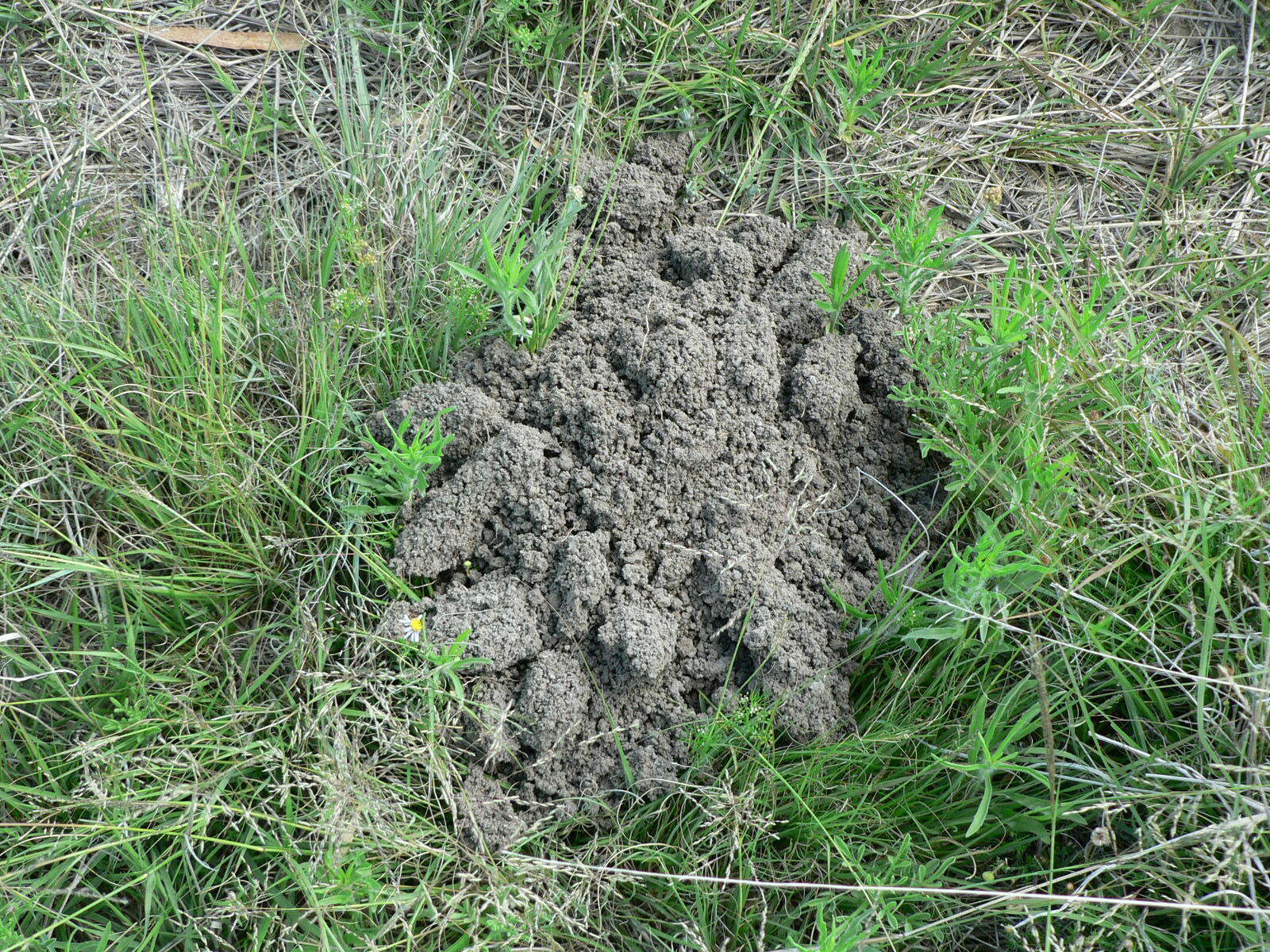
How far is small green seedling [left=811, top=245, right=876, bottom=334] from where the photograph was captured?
2238mm

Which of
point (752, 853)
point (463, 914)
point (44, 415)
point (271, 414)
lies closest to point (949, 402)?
point (752, 853)

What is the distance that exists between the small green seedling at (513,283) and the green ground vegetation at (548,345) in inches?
0.6

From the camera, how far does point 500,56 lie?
2711mm

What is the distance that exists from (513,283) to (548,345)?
0.22m

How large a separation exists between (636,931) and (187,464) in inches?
59.0

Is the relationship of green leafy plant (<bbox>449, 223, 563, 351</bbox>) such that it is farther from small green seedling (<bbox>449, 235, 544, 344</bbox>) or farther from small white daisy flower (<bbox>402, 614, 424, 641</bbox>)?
small white daisy flower (<bbox>402, 614, 424, 641</bbox>)

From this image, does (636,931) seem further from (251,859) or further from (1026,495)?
(1026,495)

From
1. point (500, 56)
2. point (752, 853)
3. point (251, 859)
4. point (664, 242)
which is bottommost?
point (251, 859)

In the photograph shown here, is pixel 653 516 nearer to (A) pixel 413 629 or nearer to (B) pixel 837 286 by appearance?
(A) pixel 413 629

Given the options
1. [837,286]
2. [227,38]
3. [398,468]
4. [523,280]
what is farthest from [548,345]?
[227,38]

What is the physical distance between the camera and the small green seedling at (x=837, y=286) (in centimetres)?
224

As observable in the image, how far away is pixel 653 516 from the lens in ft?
6.97

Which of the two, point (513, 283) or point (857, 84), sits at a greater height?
point (857, 84)

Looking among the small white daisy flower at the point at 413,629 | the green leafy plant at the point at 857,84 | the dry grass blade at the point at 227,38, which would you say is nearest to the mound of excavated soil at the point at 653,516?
the small white daisy flower at the point at 413,629
